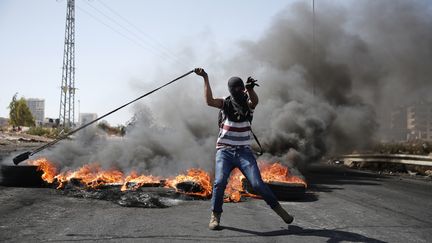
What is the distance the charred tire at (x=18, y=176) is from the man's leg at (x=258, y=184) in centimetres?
562

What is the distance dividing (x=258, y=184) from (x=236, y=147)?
0.54 meters

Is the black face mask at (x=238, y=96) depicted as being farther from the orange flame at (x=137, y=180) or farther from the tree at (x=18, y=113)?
the tree at (x=18, y=113)

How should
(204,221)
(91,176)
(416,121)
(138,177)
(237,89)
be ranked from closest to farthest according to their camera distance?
(237,89) < (204,221) < (91,176) < (138,177) < (416,121)

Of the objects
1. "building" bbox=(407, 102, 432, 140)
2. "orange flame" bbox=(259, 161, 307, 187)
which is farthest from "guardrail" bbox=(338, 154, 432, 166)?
"building" bbox=(407, 102, 432, 140)

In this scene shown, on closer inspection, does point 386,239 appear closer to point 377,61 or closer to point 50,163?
point 50,163

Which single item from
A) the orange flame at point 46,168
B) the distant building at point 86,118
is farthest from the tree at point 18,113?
the orange flame at point 46,168

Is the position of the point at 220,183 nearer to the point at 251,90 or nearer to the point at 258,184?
the point at 258,184

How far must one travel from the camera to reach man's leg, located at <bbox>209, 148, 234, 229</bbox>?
15.9 feet

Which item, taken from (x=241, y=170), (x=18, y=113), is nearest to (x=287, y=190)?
(x=241, y=170)

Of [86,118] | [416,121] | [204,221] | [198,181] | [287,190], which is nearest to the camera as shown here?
[204,221]

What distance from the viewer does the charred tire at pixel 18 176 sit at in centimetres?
832

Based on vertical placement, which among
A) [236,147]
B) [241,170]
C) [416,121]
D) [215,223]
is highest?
[416,121]

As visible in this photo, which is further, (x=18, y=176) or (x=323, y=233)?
(x=18, y=176)

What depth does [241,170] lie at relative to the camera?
193 inches
